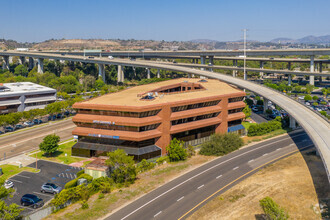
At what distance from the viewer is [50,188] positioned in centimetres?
5884

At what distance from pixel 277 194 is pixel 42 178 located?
155 ft

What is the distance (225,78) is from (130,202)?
95.0 metres

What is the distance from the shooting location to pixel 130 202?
53625 millimetres

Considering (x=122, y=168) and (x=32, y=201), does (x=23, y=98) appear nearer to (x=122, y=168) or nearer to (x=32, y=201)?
(x=32, y=201)

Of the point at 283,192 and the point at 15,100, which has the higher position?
the point at 15,100

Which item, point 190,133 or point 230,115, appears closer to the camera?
point 190,133

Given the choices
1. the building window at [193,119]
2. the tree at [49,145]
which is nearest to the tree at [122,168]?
the building window at [193,119]

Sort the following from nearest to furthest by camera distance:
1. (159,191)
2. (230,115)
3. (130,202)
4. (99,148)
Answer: (130,202) → (159,191) → (99,148) → (230,115)

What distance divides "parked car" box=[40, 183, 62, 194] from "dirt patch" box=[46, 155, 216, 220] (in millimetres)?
6977

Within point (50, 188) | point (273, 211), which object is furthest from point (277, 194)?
point (50, 188)

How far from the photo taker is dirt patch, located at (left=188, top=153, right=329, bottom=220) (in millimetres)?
48625

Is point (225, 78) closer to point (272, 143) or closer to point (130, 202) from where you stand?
point (272, 143)

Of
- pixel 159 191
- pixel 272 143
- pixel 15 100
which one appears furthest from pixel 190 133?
pixel 15 100

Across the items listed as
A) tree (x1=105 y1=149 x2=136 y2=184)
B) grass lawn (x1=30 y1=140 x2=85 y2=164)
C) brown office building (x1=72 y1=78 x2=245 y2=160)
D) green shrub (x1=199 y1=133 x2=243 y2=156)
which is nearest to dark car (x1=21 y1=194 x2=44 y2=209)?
tree (x1=105 y1=149 x2=136 y2=184)
